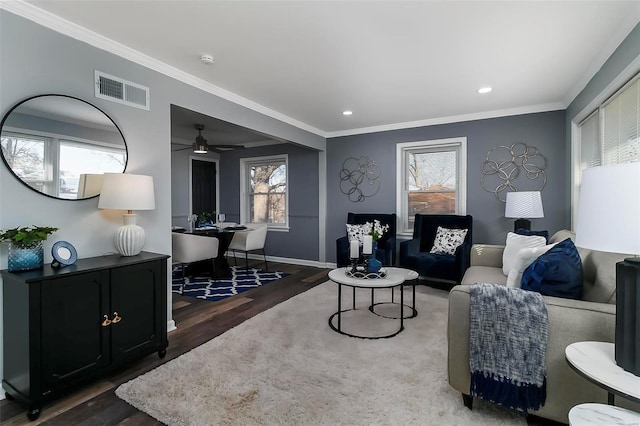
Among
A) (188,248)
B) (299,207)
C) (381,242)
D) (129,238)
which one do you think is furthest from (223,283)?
(381,242)

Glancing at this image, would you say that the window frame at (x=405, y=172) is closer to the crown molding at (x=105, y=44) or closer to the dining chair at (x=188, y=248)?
the crown molding at (x=105, y=44)

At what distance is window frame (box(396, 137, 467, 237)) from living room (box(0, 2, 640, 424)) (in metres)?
0.07

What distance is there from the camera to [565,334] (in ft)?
4.83

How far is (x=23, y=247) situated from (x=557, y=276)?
3077 mm

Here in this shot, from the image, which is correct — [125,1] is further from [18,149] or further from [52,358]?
[52,358]

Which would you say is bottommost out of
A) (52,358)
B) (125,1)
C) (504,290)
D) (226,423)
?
(226,423)

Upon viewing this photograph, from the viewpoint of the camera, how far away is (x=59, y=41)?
2180 millimetres

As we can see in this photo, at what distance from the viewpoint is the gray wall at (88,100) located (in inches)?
77.0

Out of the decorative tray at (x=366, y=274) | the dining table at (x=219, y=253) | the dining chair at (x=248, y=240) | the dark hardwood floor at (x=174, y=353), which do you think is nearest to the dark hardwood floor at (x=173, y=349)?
the dark hardwood floor at (x=174, y=353)

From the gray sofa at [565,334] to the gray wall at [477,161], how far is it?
2.74 m

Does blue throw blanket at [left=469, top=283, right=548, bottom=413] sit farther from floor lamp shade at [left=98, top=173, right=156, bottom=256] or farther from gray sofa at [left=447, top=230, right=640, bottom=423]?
floor lamp shade at [left=98, top=173, right=156, bottom=256]

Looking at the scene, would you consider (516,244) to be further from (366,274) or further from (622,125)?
(366,274)

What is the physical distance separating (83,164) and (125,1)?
116 centimetres

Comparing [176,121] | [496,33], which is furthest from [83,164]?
[496,33]
